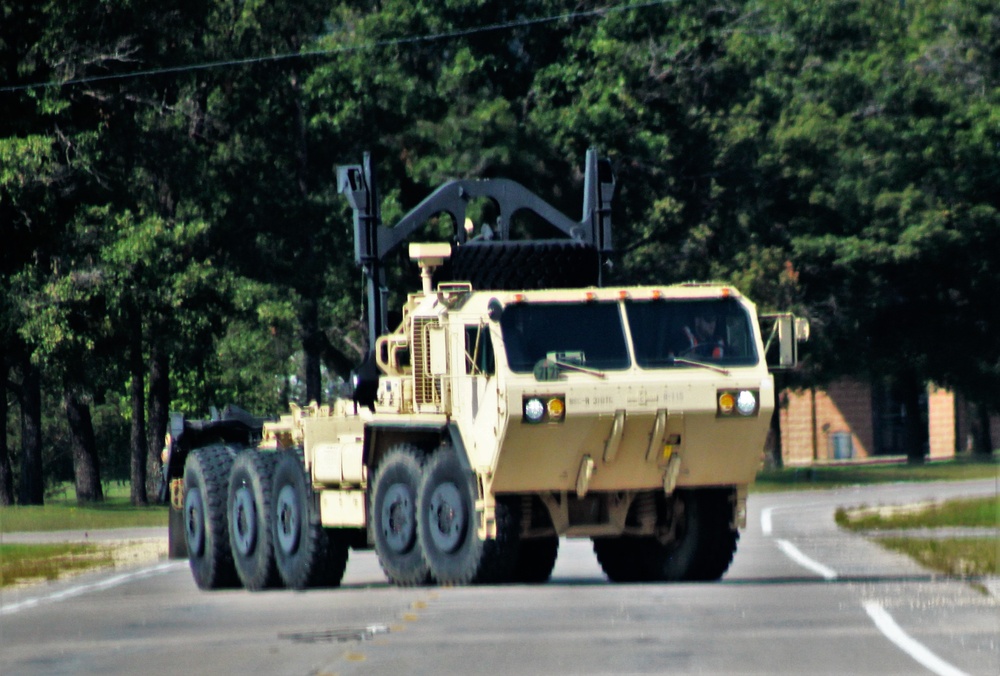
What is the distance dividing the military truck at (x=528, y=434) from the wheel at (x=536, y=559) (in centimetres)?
2

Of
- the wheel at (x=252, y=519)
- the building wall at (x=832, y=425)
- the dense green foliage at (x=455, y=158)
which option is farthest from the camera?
the building wall at (x=832, y=425)

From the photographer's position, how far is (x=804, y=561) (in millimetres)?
23844

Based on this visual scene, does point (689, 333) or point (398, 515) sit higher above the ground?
point (689, 333)

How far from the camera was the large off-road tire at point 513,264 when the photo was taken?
69.5ft

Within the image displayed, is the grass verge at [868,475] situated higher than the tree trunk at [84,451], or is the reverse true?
the tree trunk at [84,451]

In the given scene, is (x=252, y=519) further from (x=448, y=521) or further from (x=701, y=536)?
(x=701, y=536)

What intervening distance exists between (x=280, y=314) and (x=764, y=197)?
673 inches

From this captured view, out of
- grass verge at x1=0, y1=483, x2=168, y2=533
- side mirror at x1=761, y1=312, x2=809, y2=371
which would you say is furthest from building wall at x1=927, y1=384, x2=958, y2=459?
side mirror at x1=761, y1=312, x2=809, y2=371

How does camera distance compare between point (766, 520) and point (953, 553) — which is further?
point (766, 520)

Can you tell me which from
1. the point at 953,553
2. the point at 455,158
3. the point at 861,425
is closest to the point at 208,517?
the point at 953,553

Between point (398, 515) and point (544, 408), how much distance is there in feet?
6.34

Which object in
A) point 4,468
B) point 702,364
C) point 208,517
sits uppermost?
point 702,364

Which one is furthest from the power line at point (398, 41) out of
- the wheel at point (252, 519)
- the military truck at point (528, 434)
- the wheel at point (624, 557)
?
the wheel at point (624, 557)

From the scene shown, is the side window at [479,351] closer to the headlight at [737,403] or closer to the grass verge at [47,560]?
the headlight at [737,403]
